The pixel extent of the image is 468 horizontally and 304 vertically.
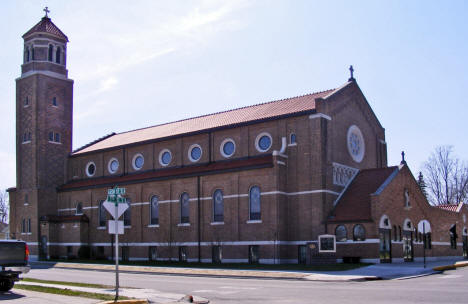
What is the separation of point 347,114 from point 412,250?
12591 mm

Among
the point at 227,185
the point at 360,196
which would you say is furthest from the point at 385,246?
the point at 227,185

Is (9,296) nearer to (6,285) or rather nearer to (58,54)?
(6,285)

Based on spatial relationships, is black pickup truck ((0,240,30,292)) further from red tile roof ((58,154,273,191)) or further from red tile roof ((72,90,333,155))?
red tile roof ((72,90,333,155))

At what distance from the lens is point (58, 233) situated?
58000 millimetres

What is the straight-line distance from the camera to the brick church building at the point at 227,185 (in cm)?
4175

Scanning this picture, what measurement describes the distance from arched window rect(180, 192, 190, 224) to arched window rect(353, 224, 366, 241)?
15.5 meters

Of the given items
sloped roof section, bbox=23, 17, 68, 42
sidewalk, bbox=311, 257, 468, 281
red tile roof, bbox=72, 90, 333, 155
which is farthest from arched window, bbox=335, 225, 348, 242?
sloped roof section, bbox=23, 17, 68, 42

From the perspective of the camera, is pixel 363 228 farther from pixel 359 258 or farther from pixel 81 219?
pixel 81 219

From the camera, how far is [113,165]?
58.4 m

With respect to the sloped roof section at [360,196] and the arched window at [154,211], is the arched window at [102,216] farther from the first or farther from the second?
the sloped roof section at [360,196]

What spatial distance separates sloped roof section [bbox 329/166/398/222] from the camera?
40.2 metres

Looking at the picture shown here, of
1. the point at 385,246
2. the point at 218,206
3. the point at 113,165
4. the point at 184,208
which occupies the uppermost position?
the point at 113,165

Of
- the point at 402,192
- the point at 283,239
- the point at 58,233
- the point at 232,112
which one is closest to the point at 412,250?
the point at 402,192

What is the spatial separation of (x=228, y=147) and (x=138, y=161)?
12.1 meters
